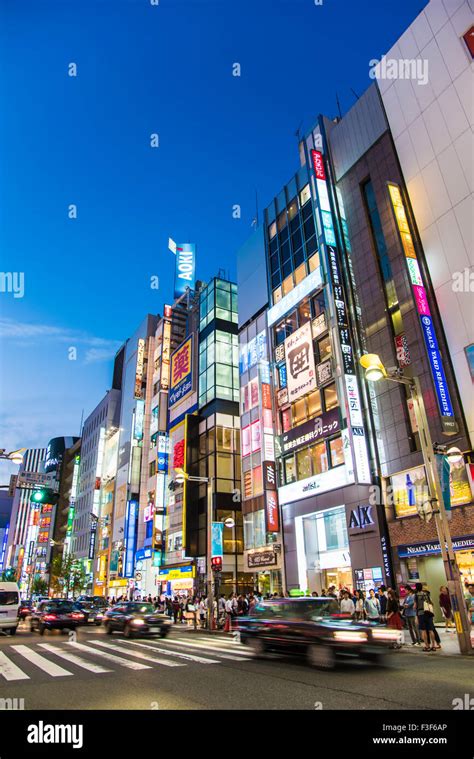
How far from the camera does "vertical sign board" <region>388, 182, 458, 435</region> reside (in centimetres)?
2327

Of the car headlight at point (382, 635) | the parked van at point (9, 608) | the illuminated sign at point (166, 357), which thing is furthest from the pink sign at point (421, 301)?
the illuminated sign at point (166, 357)

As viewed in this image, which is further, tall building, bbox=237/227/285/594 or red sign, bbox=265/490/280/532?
tall building, bbox=237/227/285/594

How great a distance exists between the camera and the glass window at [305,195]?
36.5 m

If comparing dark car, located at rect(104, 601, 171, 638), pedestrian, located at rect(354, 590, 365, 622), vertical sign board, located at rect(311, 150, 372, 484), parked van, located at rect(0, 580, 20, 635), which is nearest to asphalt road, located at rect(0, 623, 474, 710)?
dark car, located at rect(104, 601, 171, 638)

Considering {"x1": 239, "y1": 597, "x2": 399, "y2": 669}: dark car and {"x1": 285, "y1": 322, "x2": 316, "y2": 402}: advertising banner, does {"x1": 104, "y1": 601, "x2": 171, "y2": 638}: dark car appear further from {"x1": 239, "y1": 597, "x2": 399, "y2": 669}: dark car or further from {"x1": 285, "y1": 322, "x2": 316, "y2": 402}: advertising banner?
{"x1": 285, "y1": 322, "x2": 316, "y2": 402}: advertising banner

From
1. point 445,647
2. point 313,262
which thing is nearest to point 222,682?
point 445,647

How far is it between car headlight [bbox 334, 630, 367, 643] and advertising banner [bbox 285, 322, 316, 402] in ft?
72.0

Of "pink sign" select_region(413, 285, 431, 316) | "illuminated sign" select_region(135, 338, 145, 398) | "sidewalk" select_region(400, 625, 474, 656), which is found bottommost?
"sidewalk" select_region(400, 625, 474, 656)

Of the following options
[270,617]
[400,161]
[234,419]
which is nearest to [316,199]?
[400,161]

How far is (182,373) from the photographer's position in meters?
58.2

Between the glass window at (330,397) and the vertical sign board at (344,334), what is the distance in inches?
92.7
